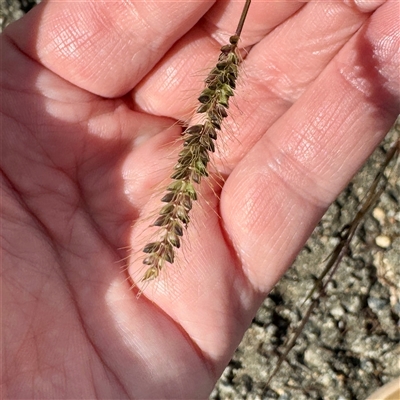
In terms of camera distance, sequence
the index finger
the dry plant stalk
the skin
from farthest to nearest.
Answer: the index finger
the skin
the dry plant stalk

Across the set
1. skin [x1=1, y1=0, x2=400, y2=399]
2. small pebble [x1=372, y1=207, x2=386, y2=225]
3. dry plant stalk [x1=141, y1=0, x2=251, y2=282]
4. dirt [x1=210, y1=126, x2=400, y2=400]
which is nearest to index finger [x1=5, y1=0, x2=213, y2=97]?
skin [x1=1, y1=0, x2=400, y2=399]

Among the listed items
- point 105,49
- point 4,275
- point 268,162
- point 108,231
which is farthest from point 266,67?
point 4,275

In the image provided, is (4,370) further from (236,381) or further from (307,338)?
(307,338)

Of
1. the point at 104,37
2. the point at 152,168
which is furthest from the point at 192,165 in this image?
the point at 104,37

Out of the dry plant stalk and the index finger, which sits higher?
the index finger

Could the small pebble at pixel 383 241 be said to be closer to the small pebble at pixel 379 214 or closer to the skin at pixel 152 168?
the small pebble at pixel 379 214

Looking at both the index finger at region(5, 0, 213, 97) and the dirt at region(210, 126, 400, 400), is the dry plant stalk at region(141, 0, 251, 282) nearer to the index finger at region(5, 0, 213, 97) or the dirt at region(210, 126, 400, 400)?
the index finger at region(5, 0, 213, 97)

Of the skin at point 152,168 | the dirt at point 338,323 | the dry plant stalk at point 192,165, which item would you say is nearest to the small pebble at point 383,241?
the dirt at point 338,323
